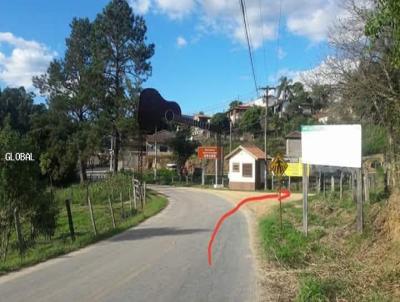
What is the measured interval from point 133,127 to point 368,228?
59118mm

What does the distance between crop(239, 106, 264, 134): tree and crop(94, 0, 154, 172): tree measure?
42455 mm

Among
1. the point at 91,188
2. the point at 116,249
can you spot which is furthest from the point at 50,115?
the point at 116,249

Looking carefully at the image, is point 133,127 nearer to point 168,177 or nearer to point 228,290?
point 168,177

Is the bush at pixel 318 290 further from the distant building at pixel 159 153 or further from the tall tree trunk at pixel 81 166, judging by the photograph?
the distant building at pixel 159 153

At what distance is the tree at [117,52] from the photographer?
7606 centimetres

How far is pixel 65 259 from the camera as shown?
50.5 ft

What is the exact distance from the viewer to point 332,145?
15.1 m

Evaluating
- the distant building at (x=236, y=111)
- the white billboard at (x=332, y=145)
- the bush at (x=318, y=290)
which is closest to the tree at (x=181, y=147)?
the distant building at (x=236, y=111)

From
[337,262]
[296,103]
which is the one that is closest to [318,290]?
[337,262]

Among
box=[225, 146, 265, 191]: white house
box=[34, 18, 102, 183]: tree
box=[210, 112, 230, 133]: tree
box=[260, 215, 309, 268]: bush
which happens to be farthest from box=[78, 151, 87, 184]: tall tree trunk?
box=[260, 215, 309, 268]: bush

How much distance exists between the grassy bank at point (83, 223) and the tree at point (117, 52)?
1673 cm

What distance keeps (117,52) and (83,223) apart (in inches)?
1774

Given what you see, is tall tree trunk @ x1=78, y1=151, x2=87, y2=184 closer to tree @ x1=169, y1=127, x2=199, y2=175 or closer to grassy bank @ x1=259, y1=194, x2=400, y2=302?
tree @ x1=169, y1=127, x2=199, y2=175

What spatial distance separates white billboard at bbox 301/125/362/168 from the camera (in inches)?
562
